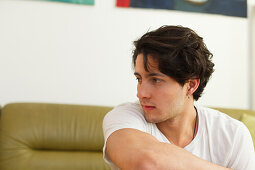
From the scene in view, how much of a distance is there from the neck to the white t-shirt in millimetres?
36

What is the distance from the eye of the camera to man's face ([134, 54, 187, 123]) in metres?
1.28

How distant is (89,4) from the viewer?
224 cm

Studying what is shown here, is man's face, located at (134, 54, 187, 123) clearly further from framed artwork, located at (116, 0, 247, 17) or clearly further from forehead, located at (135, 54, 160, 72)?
framed artwork, located at (116, 0, 247, 17)

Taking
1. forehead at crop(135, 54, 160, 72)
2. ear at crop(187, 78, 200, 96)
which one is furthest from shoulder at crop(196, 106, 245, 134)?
forehead at crop(135, 54, 160, 72)

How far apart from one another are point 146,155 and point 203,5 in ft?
5.60

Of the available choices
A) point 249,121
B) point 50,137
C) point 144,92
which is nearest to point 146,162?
point 144,92

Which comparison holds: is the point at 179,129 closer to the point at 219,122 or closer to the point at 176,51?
the point at 219,122

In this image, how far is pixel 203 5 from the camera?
2.42 m

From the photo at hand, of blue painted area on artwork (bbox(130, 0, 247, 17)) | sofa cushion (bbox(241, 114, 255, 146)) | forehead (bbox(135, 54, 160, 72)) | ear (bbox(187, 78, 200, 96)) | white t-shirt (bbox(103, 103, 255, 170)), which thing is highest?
blue painted area on artwork (bbox(130, 0, 247, 17))

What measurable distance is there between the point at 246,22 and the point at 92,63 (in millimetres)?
1322

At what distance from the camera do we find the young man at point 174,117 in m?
1.18

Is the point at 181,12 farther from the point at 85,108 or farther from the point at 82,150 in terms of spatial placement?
the point at 82,150

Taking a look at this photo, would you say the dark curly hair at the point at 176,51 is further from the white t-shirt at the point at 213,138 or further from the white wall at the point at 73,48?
the white wall at the point at 73,48

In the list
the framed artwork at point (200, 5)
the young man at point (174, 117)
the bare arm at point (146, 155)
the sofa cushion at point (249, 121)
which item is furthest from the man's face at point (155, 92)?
the framed artwork at point (200, 5)
